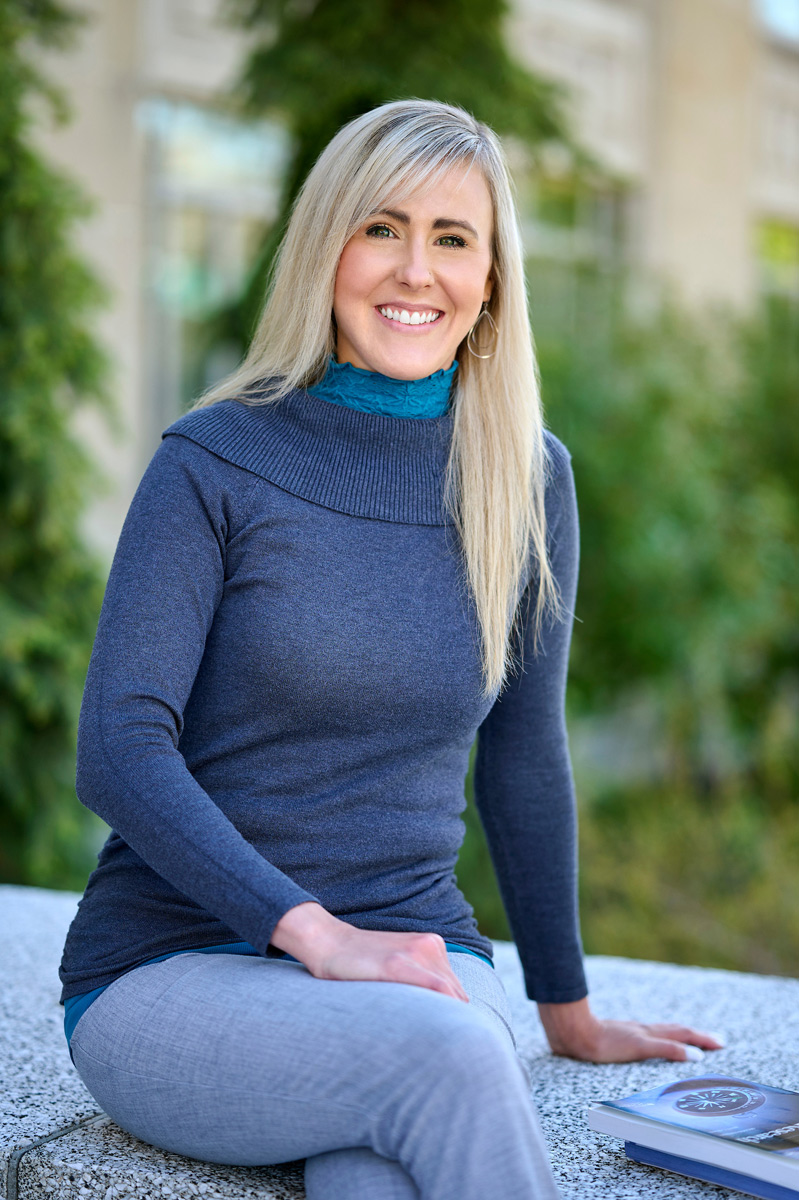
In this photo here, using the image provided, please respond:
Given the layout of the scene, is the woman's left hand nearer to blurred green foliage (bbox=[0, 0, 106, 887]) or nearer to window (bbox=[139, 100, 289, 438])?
blurred green foliage (bbox=[0, 0, 106, 887])

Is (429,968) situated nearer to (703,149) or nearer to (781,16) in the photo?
(703,149)

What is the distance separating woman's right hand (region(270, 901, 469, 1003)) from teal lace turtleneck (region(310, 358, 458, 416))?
0.74m

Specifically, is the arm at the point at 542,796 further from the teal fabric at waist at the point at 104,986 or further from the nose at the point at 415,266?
the teal fabric at waist at the point at 104,986

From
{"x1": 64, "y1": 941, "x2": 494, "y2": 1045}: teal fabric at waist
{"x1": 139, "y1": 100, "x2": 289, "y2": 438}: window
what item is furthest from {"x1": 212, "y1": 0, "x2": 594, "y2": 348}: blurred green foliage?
{"x1": 64, "y1": 941, "x2": 494, "y2": 1045}: teal fabric at waist

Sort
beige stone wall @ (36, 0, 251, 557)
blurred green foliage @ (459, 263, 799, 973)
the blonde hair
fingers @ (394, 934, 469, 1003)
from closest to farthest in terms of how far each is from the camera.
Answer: fingers @ (394, 934, 469, 1003)
the blonde hair
blurred green foliage @ (459, 263, 799, 973)
beige stone wall @ (36, 0, 251, 557)

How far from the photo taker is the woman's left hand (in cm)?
199

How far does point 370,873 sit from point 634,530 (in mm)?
6382

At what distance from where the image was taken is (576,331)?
8703mm

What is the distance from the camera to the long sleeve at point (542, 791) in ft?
6.24

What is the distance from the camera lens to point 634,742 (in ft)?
33.4

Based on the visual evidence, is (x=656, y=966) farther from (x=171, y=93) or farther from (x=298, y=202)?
(x=171, y=93)

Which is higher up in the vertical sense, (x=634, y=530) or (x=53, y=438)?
(x=53, y=438)

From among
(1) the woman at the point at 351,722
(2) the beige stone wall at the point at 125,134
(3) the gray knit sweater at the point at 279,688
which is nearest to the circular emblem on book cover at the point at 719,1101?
(1) the woman at the point at 351,722

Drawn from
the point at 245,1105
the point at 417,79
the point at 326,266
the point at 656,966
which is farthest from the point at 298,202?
the point at 417,79
